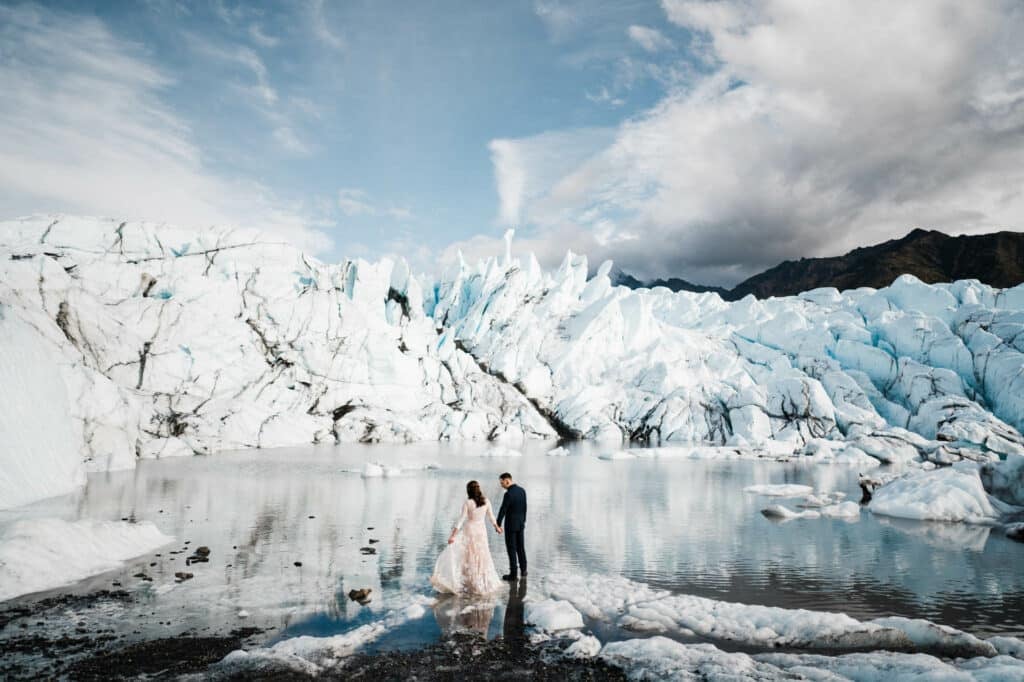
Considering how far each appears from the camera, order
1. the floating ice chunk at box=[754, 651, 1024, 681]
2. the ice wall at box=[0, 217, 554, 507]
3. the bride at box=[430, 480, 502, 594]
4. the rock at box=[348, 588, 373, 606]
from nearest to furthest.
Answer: the floating ice chunk at box=[754, 651, 1024, 681] < the rock at box=[348, 588, 373, 606] < the bride at box=[430, 480, 502, 594] < the ice wall at box=[0, 217, 554, 507]

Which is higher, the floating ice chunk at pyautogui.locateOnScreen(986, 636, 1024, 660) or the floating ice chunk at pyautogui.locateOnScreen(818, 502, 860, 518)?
the floating ice chunk at pyautogui.locateOnScreen(986, 636, 1024, 660)

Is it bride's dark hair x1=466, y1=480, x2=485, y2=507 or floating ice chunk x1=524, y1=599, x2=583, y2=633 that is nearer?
floating ice chunk x1=524, y1=599, x2=583, y2=633

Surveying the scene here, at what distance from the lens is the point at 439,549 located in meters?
13.7

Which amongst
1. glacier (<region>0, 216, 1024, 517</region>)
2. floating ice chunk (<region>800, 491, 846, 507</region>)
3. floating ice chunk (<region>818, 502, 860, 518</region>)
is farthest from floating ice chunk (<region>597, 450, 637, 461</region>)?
floating ice chunk (<region>818, 502, 860, 518</region>)

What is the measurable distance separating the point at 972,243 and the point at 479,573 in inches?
9415

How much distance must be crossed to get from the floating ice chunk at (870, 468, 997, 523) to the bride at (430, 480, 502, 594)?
17.5m

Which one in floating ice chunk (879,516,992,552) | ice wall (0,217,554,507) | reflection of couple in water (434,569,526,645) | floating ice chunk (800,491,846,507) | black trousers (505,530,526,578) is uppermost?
ice wall (0,217,554,507)

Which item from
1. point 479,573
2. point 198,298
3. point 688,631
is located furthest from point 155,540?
point 198,298

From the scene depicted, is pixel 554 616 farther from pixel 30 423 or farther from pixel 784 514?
pixel 30 423

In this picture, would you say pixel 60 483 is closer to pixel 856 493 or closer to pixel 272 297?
pixel 856 493

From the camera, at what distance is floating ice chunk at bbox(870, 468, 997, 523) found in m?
20.5

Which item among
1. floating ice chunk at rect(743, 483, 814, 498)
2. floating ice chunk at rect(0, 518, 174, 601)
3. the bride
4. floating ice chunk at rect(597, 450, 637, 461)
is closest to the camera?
floating ice chunk at rect(0, 518, 174, 601)

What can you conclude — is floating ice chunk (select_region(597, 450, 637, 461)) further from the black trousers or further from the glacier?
the black trousers

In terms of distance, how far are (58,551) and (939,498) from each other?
24875 mm
